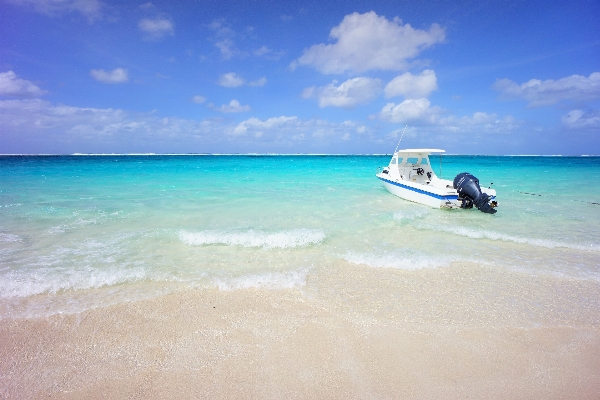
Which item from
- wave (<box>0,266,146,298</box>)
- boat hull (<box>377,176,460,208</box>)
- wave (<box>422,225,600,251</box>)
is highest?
boat hull (<box>377,176,460,208</box>)

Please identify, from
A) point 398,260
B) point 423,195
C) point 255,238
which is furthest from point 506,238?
point 255,238

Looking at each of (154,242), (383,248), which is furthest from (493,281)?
(154,242)

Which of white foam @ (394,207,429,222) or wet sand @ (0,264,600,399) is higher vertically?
white foam @ (394,207,429,222)

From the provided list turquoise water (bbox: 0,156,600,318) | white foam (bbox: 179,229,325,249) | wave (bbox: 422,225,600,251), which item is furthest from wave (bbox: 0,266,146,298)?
wave (bbox: 422,225,600,251)

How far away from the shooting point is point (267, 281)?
18.6 ft

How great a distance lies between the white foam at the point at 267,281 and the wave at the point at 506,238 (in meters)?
5.86

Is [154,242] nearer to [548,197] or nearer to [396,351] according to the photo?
[396,351]

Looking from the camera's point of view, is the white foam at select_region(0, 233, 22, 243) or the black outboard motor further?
the black outboard motor

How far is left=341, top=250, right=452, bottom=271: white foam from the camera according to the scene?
6.45 metres

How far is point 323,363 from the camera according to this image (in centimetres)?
351

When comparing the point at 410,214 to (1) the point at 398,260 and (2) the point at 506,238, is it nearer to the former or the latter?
(2) the point at 506,238

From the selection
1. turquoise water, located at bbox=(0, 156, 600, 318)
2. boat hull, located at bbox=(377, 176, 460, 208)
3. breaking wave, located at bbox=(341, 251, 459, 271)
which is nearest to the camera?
turquoise water, located at bbox=(0, 156, 600, 318)

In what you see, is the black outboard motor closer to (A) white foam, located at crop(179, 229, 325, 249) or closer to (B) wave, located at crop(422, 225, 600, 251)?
(B) wave, located at crop(422, 225, 600, 251)

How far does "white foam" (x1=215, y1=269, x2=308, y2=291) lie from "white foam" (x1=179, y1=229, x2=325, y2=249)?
175 cm
